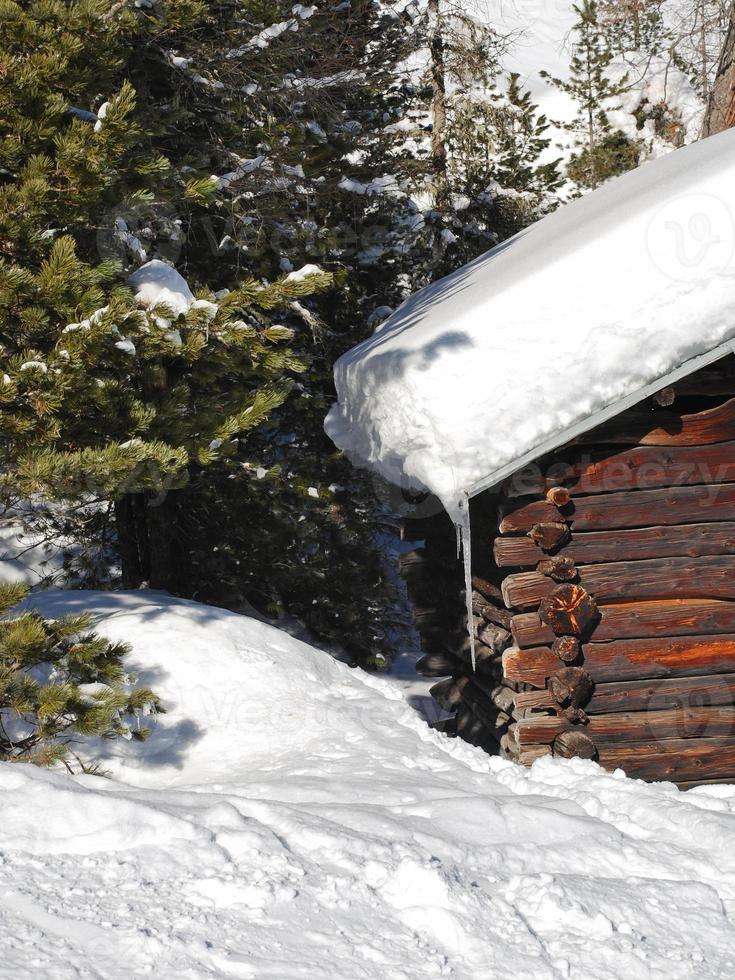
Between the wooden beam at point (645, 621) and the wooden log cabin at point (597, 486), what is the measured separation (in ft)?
0.04

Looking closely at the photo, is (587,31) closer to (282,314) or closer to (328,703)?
(282,314)

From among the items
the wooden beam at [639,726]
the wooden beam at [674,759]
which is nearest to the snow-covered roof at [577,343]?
the wooden beam at [639,726]

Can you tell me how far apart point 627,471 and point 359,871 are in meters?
2.96

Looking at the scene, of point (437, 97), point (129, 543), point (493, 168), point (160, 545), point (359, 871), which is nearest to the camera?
point (359, 871)

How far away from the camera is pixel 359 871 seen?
11.8 ft

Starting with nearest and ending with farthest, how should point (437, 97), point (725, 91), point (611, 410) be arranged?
point (611, 410) → point (725, 91) → point (437, 97)

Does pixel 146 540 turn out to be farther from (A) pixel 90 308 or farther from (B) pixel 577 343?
(B) pixel 577 343

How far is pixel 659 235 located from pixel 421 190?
7.85 metres

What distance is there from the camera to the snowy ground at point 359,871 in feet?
9.95

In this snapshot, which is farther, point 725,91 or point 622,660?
point 725,91

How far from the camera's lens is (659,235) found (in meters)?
5.08

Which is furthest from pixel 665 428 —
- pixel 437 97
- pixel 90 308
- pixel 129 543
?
pixel 437 97

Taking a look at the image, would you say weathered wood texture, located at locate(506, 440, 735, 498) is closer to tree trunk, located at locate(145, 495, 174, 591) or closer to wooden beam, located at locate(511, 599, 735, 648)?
wooden beam, located at locate(511, 599, 735, 648)

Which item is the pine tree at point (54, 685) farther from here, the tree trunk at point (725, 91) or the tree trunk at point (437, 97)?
the tree trunk at point (437, 97)
